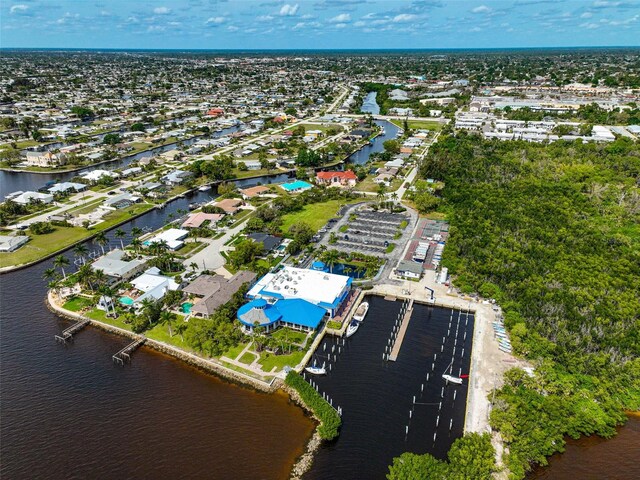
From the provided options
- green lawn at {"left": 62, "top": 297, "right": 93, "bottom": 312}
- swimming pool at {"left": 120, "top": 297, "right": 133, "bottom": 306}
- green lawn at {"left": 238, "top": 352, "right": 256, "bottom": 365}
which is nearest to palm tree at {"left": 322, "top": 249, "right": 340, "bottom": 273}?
green lawn at {"left": 238, "top": 352, "right": 256, "bottom": 365}

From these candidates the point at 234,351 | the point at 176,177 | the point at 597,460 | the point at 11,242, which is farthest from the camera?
the point at 176,177

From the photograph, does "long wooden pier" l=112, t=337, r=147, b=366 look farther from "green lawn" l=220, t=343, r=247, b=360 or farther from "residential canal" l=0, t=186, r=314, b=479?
"green lawn" l=220, t=343, r=247, b=360

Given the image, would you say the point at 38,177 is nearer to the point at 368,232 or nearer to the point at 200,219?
the point at 200,219

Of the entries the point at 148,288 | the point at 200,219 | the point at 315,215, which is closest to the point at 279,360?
the point at 148,288

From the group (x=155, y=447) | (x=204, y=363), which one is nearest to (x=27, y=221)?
(x=204, y=363)

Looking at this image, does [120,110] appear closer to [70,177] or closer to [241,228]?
[70,177]

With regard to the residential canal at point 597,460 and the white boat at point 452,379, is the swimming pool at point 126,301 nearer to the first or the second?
the white boat at point 452,379

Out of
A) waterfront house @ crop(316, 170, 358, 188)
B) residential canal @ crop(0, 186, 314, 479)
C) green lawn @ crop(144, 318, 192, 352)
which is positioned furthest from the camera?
waterfront house @ crop(316, 170, 358, 188)
